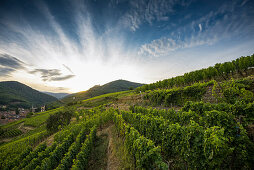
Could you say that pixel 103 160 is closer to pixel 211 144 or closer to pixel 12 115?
pixel 211 144

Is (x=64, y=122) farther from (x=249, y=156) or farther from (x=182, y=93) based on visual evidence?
(x=249, y=156)

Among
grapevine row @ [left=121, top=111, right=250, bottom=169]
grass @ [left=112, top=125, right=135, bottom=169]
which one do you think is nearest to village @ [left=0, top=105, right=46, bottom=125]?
grass @ [left=112, top=125, right=135, bottom=169]

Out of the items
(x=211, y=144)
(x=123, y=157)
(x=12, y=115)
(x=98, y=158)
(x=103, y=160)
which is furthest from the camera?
(x=12, y=115)

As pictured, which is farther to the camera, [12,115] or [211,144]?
[12,115]

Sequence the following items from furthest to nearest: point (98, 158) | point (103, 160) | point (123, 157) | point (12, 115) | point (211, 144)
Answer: point (12, 115) → point (98, 158) → point (103, 160) → point (123, 157) → point (211, 144)

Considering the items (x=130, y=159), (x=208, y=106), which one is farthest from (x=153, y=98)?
(x=130, y=159)

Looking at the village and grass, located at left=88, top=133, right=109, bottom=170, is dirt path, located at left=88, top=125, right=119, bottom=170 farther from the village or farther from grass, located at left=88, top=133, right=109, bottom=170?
the village

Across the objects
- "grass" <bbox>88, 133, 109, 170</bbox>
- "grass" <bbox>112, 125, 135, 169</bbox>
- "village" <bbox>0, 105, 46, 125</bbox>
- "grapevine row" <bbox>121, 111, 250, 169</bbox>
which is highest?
"grapevine row" <bbox>121, 111, 250, 169</bbox>

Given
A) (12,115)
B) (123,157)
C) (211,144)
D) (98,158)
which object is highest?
(211,144)

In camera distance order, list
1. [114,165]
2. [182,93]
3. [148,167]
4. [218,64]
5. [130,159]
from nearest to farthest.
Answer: [148,167]
[130,159]
[114,165]
[182,93]
[218,64]

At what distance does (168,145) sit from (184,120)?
3.90 metres

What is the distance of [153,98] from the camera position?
32969 millimetres

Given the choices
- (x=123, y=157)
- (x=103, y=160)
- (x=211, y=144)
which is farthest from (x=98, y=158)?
(x=211, y=144)

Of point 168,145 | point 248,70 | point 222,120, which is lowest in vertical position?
point 168,145
